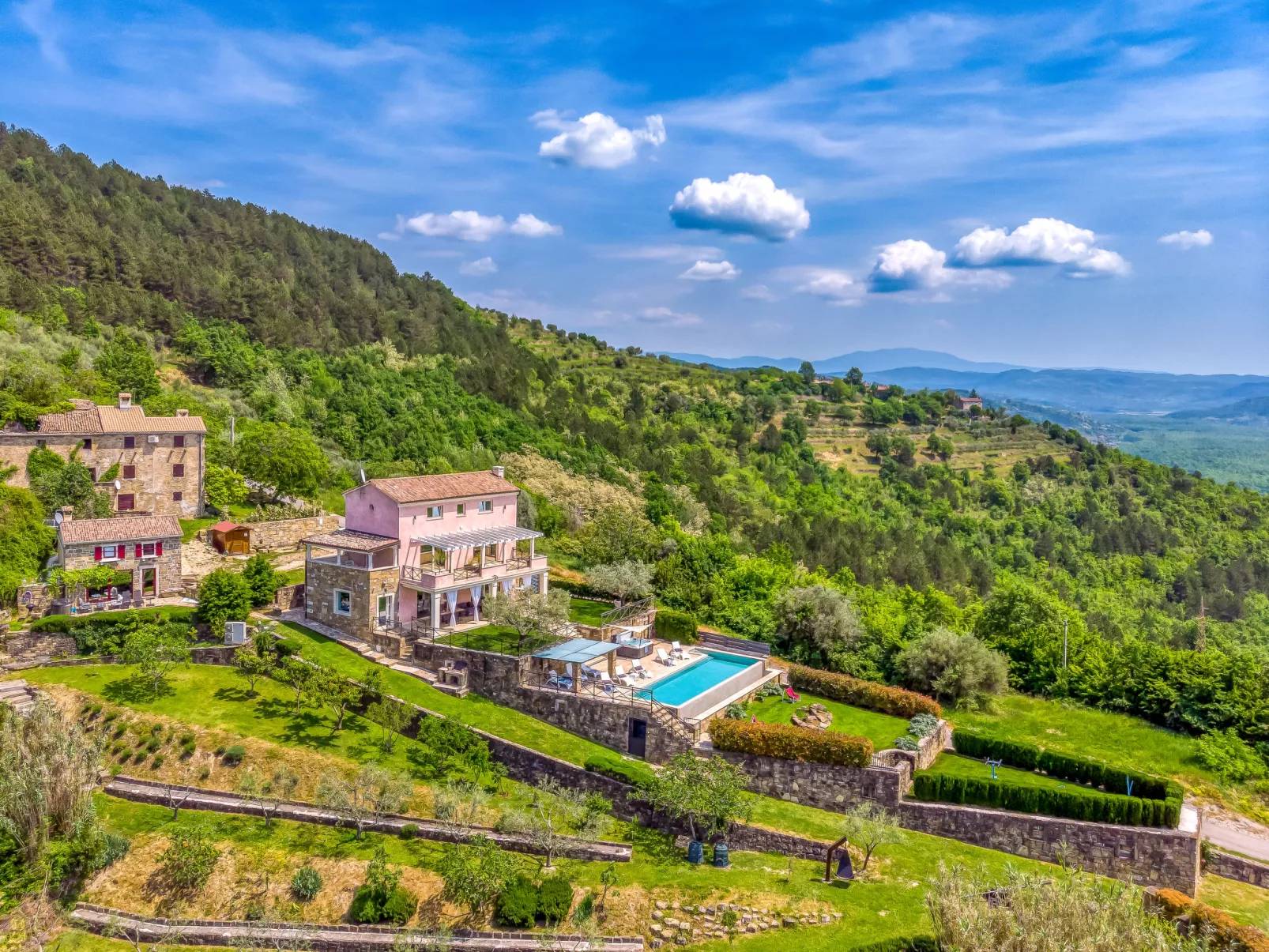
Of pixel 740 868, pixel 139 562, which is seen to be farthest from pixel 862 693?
pixel 139 562

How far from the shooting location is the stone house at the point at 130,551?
3083cm

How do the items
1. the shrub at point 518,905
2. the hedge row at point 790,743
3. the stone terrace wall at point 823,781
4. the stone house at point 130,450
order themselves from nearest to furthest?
the shrub at point 518,905 → the stone terrace wall at point 823,781 → the hedge row at point 790,743 → the stone house at point 130,450

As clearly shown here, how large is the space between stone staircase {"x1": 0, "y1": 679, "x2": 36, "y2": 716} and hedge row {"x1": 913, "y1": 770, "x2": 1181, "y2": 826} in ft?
89.5

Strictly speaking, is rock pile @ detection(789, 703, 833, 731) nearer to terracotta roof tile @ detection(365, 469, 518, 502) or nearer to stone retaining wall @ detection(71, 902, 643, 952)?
stone retaining wall @ detection(71, 902, 643, 952)

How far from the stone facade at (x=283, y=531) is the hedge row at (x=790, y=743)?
25.0 meters

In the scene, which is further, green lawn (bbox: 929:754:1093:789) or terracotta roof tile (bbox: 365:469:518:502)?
terracotta roof tile (bbox: 365:469:518:502)

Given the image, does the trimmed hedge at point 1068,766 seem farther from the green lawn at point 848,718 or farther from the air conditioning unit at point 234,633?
the air conditioning unit at point 234,633

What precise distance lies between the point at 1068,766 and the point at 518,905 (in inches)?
710

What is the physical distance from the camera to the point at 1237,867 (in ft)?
74.1

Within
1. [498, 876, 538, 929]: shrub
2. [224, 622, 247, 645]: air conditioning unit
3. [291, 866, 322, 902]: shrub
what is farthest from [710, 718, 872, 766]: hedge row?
[224, 622, 247, 645]: air conditioning unit

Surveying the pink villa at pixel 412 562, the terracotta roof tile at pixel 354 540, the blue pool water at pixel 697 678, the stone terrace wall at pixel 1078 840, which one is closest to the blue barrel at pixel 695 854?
the blue pool water at pixel 697 678

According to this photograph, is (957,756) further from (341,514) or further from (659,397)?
(659,397)

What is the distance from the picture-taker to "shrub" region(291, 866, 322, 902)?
2017 cm

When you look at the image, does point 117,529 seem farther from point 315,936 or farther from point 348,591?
point 315,936
